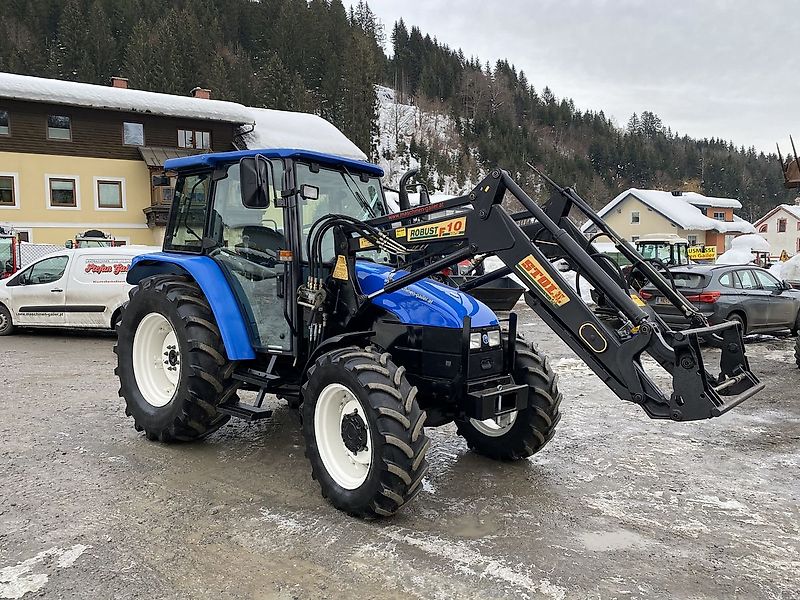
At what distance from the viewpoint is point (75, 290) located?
38.1ft

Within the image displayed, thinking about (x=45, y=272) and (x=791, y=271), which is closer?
(x=45, y=272)

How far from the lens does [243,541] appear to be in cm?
380

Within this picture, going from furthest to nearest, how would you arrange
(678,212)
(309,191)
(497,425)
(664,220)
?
(678,212) < (664,220) < (497,425) < (309,191)

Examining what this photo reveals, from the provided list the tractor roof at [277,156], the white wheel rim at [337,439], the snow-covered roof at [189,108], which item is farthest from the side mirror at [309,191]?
the snow-covered roof at [189,108]

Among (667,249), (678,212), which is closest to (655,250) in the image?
(667,249)

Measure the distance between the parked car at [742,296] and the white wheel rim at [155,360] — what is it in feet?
29.8

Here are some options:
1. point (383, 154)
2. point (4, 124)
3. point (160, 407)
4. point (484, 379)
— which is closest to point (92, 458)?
point (160, 407)

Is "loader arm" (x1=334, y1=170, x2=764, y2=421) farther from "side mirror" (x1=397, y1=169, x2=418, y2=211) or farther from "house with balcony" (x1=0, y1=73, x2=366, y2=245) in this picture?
"house with balcony" (x1=0, y1=73, x2=366, y2=245)

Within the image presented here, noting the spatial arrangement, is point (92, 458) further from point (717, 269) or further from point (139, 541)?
point (717, 269)

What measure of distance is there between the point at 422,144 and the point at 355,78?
1589 centimetres

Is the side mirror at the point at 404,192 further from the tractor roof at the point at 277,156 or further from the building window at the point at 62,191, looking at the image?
the building window at the point at 62,191

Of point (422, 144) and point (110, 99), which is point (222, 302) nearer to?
point (110, 99)

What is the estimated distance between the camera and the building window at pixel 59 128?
93.6 ft

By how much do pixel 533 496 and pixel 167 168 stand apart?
407 cm
